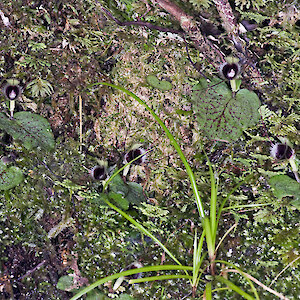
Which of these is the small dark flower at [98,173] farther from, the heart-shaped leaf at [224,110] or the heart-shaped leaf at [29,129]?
the heart-shaped leaf at [224,110]

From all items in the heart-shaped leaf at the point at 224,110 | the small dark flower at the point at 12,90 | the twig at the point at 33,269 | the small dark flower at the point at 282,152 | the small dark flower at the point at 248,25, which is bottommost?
the twig at the point at 33,269

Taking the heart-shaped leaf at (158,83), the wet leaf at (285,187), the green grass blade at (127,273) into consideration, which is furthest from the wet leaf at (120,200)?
the wet leaf at (285,187)

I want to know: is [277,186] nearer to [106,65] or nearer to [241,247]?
[241,247]

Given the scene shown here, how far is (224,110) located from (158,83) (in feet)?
1.14

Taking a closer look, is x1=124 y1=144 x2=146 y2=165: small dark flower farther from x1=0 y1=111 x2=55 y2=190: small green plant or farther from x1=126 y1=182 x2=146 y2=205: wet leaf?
x1=0 y1=111 x2=55 y2=190: small green plant

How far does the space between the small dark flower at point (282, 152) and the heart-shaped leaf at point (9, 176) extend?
1189 mm

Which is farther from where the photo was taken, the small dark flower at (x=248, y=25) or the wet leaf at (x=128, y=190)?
the small dark flower at (x=248, y=25)

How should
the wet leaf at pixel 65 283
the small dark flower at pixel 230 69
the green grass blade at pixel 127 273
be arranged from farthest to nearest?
1. the small dark flower at pixel 230 69
2. the wet leaf at pixel 65 283
3. the green grass blade at pixel 127 273

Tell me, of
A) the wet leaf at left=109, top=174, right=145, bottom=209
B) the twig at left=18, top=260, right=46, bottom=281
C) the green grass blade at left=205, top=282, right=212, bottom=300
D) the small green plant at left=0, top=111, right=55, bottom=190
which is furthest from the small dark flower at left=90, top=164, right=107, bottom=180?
the green grass blade at left=205, top=282, right=212, bottom=300

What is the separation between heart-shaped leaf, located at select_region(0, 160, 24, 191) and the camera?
1.34 metres

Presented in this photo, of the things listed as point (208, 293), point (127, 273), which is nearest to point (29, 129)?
point (127, 273)

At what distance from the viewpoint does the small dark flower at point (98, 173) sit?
1.42 metres

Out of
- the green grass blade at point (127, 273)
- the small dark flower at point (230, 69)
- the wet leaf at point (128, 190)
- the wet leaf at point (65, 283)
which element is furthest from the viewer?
the small dark flower at point (230, 69)

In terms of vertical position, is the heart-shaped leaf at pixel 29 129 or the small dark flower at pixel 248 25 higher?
the small dark flower at pixel 248 25
